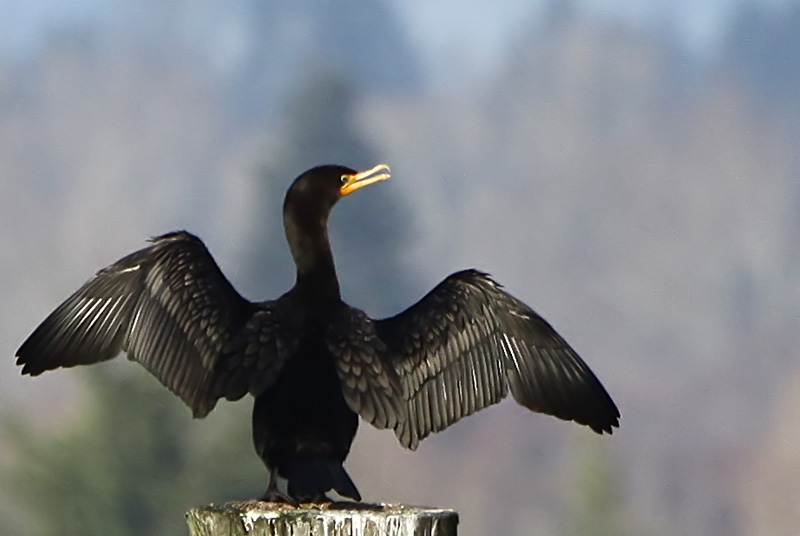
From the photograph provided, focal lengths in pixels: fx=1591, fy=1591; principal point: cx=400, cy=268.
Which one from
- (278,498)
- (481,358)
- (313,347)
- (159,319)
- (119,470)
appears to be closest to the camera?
(278,498)

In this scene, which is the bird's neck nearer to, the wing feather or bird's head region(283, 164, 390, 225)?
bird's head region(283, 164, 390, 225)

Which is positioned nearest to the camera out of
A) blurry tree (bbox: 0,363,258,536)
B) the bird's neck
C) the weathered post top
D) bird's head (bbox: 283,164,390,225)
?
the weathered post top

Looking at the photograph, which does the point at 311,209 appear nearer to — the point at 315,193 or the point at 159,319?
the point at 315,193

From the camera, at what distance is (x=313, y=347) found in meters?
6.10

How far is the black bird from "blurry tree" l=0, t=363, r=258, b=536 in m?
32.1

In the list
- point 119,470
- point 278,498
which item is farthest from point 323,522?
point 119,470

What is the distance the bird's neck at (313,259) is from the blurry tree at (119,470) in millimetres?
32214

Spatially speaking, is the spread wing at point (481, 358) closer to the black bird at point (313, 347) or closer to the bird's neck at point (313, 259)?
the black bird at point (313, 347)

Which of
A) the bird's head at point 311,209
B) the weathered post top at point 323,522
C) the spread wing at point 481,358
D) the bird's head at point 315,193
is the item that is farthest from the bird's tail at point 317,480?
the bird's head at point 315,193

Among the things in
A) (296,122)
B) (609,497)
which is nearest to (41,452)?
(609,497)

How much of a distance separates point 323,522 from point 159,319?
1.84 meters

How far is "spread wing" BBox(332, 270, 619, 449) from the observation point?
641cm

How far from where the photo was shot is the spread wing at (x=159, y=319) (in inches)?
246

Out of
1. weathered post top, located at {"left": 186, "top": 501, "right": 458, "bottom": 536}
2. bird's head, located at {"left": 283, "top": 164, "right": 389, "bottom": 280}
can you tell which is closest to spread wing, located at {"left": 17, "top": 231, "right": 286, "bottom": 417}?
bird's head, located at {"left": 283, "top": 164, "right": 389, "bottom": 280}
